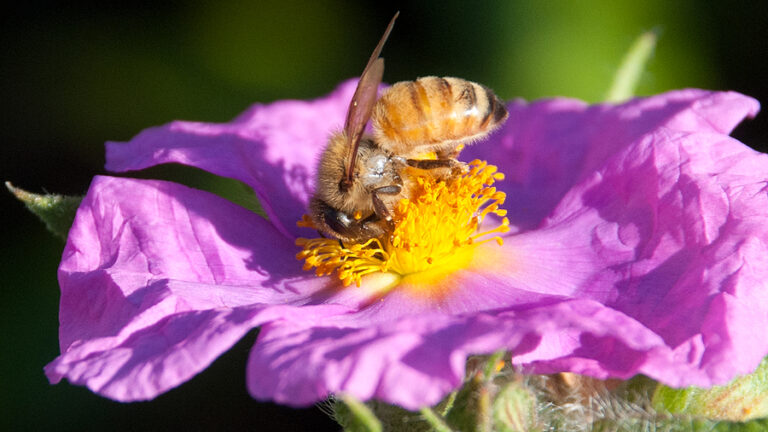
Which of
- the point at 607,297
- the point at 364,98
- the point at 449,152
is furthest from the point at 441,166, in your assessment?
the point at 607,297

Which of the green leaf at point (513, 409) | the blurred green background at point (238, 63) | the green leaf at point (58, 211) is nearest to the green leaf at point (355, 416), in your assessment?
the green leaf at point (513, 409)

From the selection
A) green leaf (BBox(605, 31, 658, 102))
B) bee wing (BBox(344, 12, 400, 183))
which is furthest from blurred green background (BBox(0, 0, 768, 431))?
bee wing (BBox(344, 12, 400, 183))

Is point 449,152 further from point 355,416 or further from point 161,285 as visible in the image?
point 355,416

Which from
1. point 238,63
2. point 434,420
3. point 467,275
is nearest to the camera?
point 434,420

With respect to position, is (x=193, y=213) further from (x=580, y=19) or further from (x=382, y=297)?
(x=580, y=19)

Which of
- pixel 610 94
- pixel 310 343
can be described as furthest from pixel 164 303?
pixel 610 94

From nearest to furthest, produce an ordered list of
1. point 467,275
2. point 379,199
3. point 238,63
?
1. point 379,199
2. point 467,275
3. point 238,63

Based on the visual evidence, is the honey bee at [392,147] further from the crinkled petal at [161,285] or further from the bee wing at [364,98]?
the crinkled petal at [161,285]
